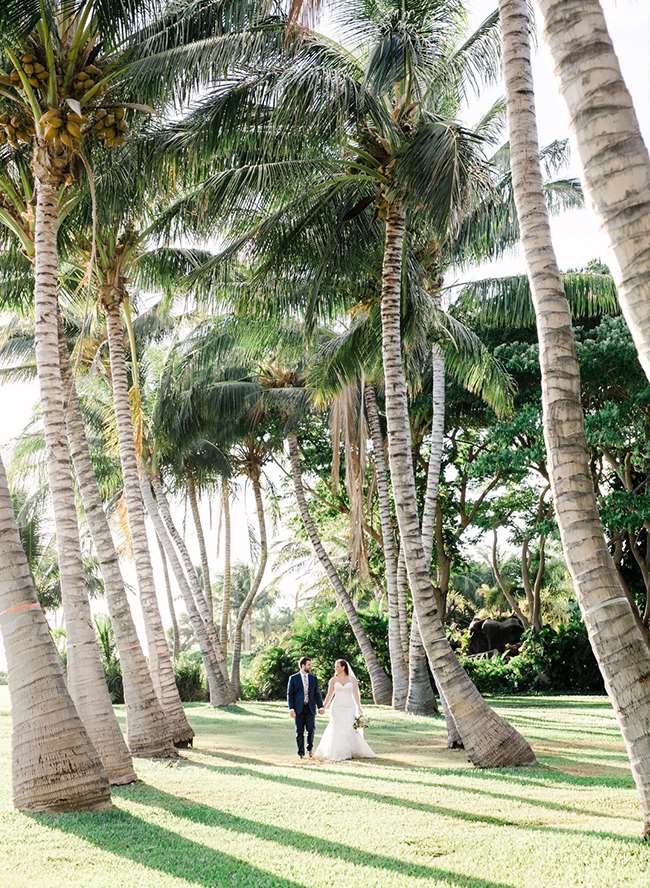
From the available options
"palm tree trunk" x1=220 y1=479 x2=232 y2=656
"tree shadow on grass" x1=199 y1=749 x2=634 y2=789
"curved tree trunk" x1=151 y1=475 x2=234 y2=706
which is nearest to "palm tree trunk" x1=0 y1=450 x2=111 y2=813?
"tree shadow on grass" x1=199 y1=749 x2=634 y2=789

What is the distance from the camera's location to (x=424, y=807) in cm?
825

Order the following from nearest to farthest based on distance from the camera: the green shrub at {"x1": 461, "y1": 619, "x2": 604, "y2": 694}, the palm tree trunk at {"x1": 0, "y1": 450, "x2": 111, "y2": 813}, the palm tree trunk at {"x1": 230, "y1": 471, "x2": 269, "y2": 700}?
the palm tree trunk at {"x1": 0, "y1": 450, "x2": 111, "y2": 813} → the green shrub at {"x1": 461, "y1": 619, "x2": 604, "y2": 694} → the palm tree trunk at {"x1": 230, "y1": 471, "x2": 269, "y2": 700}

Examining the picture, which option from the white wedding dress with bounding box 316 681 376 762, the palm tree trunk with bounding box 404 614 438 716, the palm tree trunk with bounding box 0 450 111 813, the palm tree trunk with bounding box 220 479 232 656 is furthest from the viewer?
the palm tree trunk with bounding box 220 479 232 656

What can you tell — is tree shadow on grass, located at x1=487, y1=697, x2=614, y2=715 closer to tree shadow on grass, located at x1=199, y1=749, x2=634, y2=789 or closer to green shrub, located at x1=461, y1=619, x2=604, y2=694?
green shrub, located at x1=461, y1=619, x2=604, y2=694

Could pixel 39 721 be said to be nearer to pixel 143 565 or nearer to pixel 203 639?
pixel 143 565

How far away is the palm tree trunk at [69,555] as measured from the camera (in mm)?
9805

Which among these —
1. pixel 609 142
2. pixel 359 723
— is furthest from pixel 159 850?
pixel 359 723

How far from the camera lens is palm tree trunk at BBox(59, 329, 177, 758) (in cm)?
1184

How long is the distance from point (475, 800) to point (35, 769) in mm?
4038

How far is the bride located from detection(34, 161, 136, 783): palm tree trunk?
4.13m

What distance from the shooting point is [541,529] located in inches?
Result: 854

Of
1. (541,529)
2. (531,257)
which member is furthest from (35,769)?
(541,529)

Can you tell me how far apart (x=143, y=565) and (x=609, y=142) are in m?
11.5

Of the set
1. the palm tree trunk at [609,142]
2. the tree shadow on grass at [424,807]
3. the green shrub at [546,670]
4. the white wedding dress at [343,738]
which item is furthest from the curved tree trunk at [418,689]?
the palm tree trunk at [609,142]
